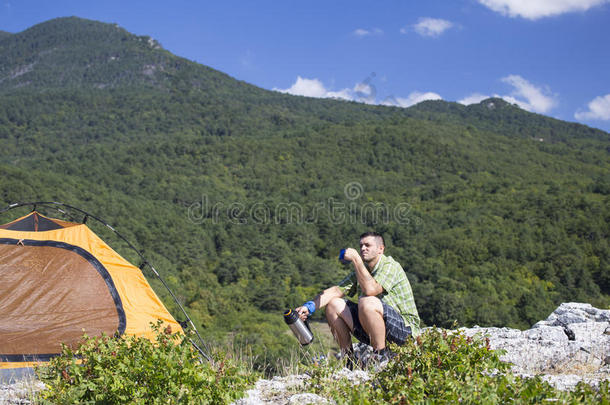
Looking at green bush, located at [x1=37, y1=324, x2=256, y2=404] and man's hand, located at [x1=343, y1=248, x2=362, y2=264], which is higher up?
man's hand, located at [x1=343, y1=248, x2=362, y2=264]

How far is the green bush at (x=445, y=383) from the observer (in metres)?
2.02

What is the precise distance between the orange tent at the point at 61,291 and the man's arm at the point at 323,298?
1.70 m

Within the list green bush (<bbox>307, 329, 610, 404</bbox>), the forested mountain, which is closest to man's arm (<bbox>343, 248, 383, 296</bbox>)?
green bush (<bbox>307, 329, 610, 404</bbox>)

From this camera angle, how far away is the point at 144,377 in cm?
245

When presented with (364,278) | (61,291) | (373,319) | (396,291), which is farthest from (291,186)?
(373,319)

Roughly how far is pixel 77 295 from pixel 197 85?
12650 cm

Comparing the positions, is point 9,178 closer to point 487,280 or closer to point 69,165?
point 69,165

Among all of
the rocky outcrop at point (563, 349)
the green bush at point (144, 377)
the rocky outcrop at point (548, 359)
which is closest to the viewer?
the green bush at point (144, 377)

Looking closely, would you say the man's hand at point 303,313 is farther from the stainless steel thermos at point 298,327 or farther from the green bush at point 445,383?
the green bush at point 445,383

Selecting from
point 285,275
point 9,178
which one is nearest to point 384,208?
point 285,275

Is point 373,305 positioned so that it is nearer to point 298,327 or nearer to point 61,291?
point 298,327

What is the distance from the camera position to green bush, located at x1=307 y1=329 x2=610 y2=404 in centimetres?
202

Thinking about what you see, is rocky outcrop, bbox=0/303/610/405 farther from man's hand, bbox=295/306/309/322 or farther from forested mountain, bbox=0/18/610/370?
forested mountain, bbox=0/18/610/370

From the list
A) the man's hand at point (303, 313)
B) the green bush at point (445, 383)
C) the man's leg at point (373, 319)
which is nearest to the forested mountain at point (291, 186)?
the man's hand at point (303, 313)
